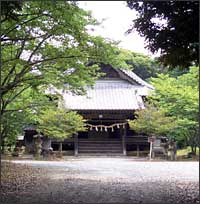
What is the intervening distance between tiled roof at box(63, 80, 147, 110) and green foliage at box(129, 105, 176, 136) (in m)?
0.93

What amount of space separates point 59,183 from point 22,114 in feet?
14.6

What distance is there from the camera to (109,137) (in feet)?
55.0

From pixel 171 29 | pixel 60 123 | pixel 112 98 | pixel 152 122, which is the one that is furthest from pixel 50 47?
pixel 112 98

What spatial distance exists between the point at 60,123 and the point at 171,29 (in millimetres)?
8672

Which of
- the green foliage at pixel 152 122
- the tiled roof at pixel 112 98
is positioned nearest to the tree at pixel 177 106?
the green foliage at pixel 152 122

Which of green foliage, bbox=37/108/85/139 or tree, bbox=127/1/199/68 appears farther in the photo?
green foliage, bbox=37/108/85/139

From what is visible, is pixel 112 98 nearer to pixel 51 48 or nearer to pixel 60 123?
pixel 60 123

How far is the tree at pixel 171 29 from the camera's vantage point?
16.2ft

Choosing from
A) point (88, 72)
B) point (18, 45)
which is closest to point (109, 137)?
point (88, 72)

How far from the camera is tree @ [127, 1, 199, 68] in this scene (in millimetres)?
4941

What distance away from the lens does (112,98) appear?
17.0 meters

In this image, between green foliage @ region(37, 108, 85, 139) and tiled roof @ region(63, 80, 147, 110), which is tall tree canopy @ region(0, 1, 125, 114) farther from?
tiled roof @ region(63, 80, 147, 110)

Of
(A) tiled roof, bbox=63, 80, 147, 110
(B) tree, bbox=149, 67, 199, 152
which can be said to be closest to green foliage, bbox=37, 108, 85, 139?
(A) tiled roof, bbox=63, 80, 147, 110

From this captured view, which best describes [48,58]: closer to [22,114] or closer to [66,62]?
[66,62]
